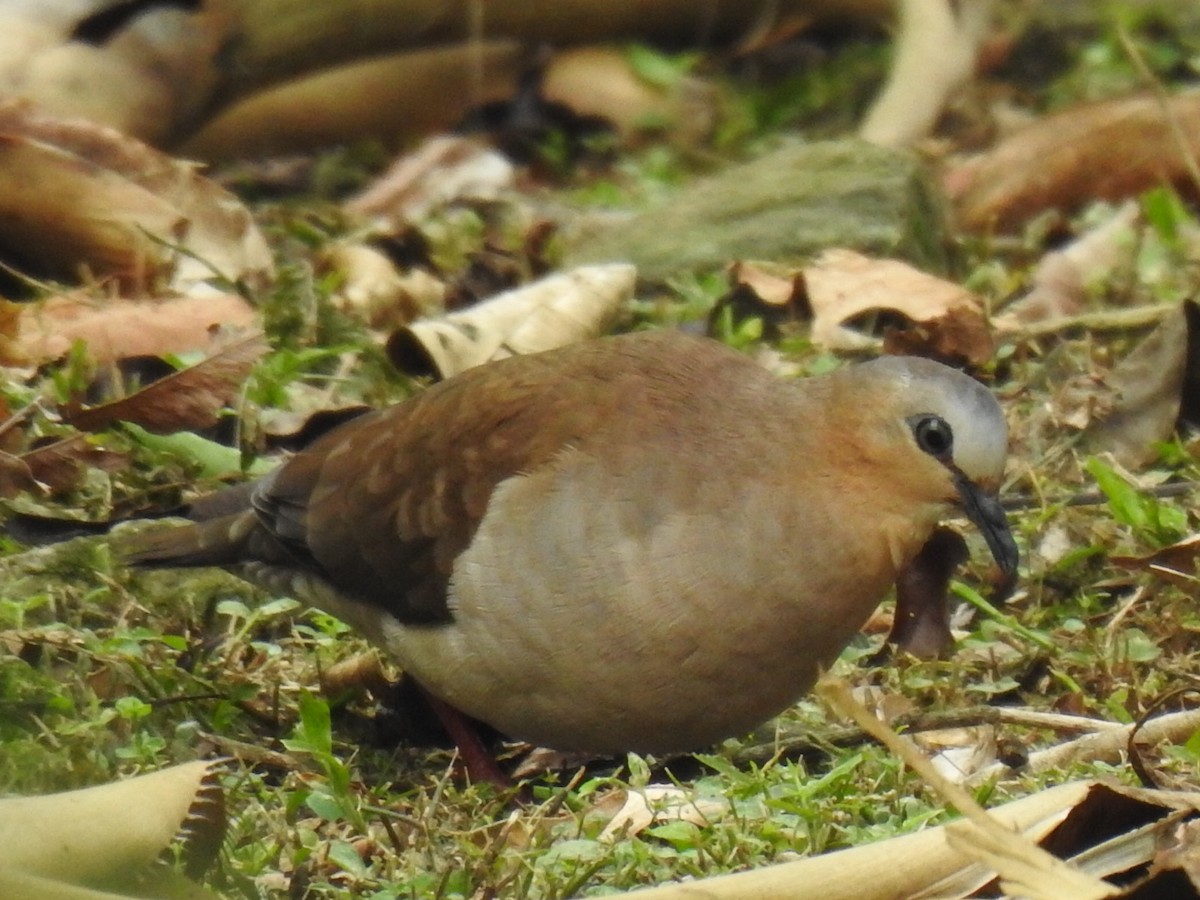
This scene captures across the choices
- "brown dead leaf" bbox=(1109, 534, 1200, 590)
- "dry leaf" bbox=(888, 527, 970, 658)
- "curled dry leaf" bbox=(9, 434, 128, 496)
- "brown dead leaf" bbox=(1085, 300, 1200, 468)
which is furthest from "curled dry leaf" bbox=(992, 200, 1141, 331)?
"curled dry leaf" bbox=(9, 434, 128, 496)

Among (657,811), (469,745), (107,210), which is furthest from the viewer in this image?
(107,210)

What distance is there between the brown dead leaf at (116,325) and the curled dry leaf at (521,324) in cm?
54

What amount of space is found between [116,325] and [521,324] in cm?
121

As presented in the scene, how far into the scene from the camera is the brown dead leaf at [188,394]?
5406 mm

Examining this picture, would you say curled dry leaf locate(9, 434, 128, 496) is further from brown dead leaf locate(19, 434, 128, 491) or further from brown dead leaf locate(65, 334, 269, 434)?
brown dead leaf locate(65, 334, 269, 434)

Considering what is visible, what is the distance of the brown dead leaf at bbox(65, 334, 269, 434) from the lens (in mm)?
5406

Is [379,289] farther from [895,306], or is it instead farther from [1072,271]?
[1072,271]

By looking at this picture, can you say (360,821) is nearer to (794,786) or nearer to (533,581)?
(533,581)

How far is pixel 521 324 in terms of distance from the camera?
19.7 ft

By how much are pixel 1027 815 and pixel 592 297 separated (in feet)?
10.4

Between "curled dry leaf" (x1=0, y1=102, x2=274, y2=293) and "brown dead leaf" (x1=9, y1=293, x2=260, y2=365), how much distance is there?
6.8 inches

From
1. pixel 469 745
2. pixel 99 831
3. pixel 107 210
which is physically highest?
pixel 99 831

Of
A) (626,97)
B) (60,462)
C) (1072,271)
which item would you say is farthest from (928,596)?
(626,97)

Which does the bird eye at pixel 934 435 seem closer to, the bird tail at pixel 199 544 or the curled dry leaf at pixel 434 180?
the bird tail at pixel 199 544
